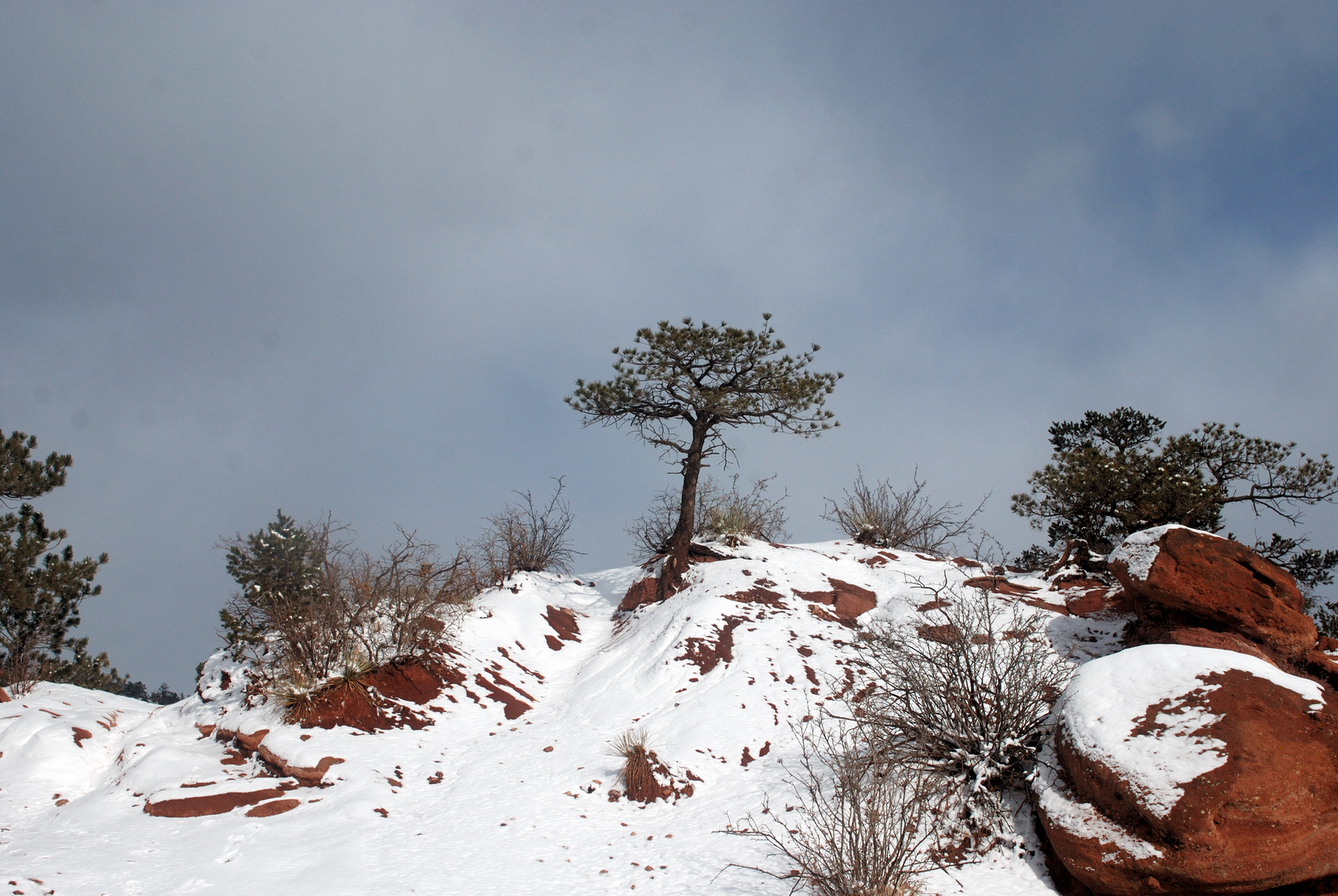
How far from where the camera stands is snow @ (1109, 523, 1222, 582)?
30.5ft

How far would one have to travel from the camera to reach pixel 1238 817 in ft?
17.2

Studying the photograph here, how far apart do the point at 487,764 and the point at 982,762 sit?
5.77m

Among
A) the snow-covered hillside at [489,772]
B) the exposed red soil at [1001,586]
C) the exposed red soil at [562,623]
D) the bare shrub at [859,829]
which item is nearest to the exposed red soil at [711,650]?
the snow-covered hillside at [489,772]

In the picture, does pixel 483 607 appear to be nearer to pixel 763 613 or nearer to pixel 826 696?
pixel 763 613

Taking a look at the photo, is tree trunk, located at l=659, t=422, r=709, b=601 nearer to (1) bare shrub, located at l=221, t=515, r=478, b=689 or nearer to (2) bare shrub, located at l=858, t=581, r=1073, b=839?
(1) bare shrub, located at l=221, t=515, r=478, b=689

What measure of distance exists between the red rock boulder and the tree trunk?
9.56m

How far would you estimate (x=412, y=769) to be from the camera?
8922 millimetres

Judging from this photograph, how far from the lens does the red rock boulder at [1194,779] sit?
5168 millimetres

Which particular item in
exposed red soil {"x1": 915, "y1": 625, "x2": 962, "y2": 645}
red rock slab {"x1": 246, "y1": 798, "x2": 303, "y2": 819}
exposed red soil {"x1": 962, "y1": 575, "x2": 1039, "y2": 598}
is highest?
Result: exposed red soil {"x1": 962, "y1": 575, "x2": 1039, "y2": 598}

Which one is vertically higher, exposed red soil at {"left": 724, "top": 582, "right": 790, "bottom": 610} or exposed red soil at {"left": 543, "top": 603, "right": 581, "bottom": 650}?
exposed red soil at {"left": 724, "top": 582, "right": 790, "bottom": 610}

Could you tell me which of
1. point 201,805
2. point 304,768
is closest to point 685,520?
point 304,768

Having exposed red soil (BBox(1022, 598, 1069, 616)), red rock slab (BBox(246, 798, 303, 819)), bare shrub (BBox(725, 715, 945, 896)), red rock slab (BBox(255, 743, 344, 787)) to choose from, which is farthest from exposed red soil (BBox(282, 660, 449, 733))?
exposed red soil (BBox(1022, 598, 1069, 616))

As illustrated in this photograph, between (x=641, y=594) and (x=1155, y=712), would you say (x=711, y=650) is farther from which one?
(x=1155, y=712)

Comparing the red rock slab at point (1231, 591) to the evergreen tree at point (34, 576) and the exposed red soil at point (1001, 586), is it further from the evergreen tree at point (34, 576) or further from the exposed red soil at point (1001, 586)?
the evergreen tree at point (34, 576)
